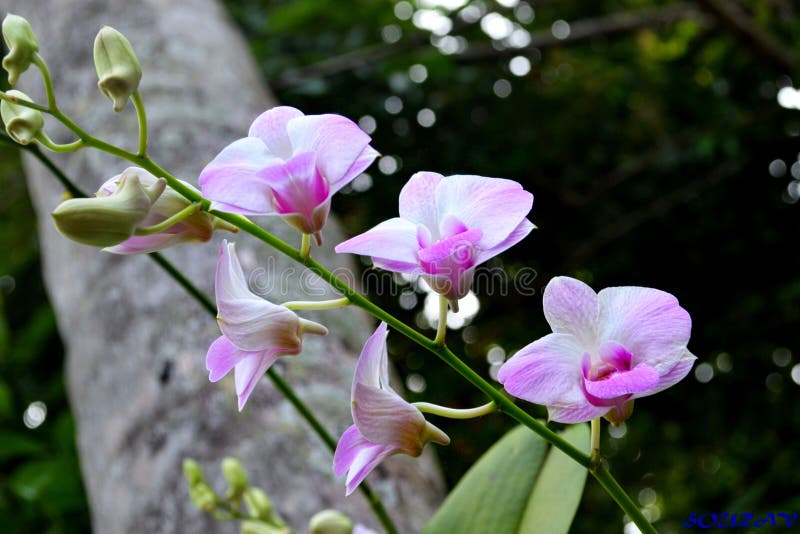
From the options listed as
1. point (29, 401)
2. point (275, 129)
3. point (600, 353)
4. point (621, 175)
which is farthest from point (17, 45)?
point (621, 175)

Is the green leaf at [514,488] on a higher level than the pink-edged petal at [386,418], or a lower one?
lower

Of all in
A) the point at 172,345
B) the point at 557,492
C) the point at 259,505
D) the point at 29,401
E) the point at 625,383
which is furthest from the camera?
the point at 29,401

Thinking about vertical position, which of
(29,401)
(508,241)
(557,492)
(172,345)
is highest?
(508,241)

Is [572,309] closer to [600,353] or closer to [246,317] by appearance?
[600,353]

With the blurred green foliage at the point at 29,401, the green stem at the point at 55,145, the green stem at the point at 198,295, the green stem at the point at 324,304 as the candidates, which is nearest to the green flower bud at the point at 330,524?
the green stem at the point at 198,295

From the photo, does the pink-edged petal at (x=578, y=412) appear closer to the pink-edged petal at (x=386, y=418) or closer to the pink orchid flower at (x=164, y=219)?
the pink-edged petal at (x=386, y=418)

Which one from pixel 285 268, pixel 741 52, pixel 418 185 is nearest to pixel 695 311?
pixel 741 52

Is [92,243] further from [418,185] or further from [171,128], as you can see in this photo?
[171,128]

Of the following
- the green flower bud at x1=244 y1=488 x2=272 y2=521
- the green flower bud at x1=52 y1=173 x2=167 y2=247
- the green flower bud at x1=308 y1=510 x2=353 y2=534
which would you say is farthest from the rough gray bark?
the green flower bud at x1=52 y1=173 x2=167 y2=247
